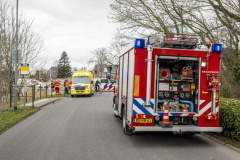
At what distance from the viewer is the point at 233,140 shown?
24.0 feet

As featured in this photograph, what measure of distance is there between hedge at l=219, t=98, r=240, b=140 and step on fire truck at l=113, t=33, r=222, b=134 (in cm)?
42

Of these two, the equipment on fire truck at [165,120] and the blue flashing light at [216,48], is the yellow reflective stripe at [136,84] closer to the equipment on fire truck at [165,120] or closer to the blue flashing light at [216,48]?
the equipment on fire truck at [165,120]

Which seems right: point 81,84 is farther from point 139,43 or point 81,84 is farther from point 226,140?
point 226,140

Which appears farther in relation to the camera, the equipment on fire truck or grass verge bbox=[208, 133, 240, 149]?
grass verge bbox=[208, 133, 240, 149]

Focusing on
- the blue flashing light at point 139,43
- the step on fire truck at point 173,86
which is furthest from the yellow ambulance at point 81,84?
the blue flashing light at point 139,43

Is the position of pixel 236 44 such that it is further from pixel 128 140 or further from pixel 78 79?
pixel 78 79

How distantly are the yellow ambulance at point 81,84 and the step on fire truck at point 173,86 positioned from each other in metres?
18.1

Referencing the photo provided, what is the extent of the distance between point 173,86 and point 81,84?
18939mm

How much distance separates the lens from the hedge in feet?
23.2

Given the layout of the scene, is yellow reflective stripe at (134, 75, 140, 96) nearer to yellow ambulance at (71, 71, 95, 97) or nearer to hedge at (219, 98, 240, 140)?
hedge at (219, 98, 240, 140)

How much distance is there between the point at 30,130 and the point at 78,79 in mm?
17506

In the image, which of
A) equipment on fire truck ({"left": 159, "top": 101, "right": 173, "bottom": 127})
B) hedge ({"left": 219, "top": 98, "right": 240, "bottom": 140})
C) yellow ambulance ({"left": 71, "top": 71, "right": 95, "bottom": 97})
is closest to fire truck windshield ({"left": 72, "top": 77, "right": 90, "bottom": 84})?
yellow ambulance ({"left": 71, "top": 71, "right": 95, "bottom": 97})

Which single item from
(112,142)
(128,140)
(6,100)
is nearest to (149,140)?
(128,140)

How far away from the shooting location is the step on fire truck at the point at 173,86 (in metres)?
6.95
